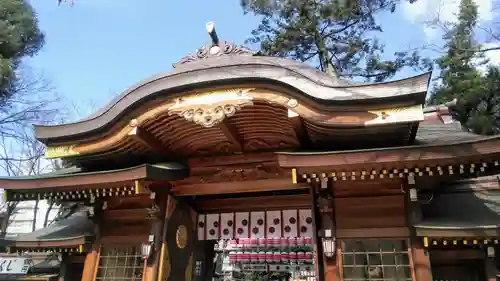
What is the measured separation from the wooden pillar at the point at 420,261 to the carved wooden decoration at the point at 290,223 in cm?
313

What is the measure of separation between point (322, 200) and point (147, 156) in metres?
3.94

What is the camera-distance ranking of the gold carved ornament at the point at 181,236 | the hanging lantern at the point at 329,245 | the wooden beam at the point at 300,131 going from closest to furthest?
the hanging lantern at the point at 329,245
the wooden beam at the point at 300,131
the gold carved ornament at the point at 181,236

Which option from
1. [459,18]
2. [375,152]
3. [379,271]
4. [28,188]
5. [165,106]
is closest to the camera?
[375,152]

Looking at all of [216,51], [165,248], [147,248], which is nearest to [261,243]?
[165,248]

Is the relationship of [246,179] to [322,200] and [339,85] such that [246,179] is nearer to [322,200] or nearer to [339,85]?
[322,200]

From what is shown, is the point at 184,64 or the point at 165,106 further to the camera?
the point at 184,64

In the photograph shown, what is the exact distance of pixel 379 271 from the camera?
6.22 metres

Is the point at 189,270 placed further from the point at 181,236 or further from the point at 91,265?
the point at 91,265

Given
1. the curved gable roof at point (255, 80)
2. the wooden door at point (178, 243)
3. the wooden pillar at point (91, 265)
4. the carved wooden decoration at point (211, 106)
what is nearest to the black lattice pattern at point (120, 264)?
the wooden pillar at point (91, 265)

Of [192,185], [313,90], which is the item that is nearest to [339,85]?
[313,90]

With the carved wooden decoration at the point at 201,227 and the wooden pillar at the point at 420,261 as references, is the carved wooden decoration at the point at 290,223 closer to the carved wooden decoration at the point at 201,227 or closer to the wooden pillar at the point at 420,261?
the carved wooden decoration at the point at 201,227

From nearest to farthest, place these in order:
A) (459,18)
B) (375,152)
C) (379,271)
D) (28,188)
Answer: (375,152) < (379,271) < (28,188) < (459,18)

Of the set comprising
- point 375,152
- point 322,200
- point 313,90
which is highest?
point 313,90

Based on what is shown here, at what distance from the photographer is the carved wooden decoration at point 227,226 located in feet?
29.7
